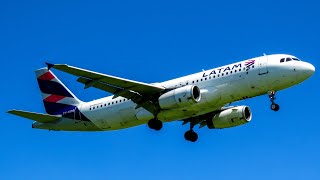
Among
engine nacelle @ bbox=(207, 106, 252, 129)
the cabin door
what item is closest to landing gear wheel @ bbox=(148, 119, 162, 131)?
engine nacelle @ bbox=(207, 106, 252, 129)

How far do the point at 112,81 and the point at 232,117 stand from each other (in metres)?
10.5

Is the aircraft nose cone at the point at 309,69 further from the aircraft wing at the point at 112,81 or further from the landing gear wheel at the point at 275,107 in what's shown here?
the aircraft wing at the point at 112,81

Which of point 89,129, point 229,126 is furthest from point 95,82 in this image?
point 229,126

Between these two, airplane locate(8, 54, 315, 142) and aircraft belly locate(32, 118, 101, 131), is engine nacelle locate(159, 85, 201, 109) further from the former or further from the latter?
aircraft belly locate(32, 118, 101, 131)

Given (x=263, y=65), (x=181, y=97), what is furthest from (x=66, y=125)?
(x=263, y=65)

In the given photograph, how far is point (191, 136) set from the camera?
55.8 meters

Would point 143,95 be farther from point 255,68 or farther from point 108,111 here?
point 255,68

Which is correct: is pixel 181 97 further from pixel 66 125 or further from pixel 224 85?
pixel 66 125

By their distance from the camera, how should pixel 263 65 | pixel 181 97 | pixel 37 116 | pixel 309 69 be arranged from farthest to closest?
pixel 37 116
pixel 181 97
pixel 263 65
pixel 309 69

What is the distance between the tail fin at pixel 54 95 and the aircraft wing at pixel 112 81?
8429 mm

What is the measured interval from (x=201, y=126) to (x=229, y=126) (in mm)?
2518

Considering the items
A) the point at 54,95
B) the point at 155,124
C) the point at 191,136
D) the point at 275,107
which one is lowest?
the point at 155,124

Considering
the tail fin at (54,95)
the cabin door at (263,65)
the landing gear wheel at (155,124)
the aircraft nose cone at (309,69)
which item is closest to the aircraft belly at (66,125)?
the tail fin at (54,95)

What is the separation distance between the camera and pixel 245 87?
160 ft
